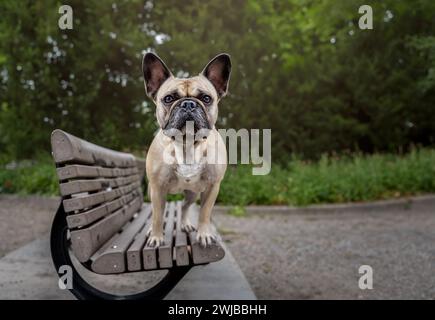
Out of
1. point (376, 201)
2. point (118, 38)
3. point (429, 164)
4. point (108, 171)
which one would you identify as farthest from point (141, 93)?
point (429, 164)

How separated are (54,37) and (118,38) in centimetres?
114

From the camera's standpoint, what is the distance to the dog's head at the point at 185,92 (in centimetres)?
160

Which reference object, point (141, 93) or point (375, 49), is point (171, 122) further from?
point (375, 49)

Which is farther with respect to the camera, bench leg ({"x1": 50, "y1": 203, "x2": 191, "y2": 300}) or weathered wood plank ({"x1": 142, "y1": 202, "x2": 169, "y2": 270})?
bench leg ({"x1": 50, "y1": 203, "x2": 191, "y2": 300})

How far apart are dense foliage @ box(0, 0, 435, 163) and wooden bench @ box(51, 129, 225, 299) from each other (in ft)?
9.67

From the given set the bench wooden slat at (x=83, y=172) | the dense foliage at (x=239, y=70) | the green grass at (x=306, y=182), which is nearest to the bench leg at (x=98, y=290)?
the bench wooden slat at (x=83, y=172)

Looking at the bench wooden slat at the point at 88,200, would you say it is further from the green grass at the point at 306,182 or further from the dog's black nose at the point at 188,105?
the green grass at the point at 306,182

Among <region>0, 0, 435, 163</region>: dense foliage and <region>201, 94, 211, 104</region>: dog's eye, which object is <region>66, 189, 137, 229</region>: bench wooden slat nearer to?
<region>201, 94, 211, 104</region>: dog's eye

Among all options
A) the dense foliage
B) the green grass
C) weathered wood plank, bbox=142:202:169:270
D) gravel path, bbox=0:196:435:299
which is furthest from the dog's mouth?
the green grass

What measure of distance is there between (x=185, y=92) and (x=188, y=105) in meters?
0.08

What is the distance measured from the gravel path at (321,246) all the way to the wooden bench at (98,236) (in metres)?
2.23

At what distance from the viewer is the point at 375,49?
12.6 meters

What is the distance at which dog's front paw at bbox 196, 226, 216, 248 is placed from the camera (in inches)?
89.0

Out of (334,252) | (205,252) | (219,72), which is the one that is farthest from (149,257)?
(334,252)
